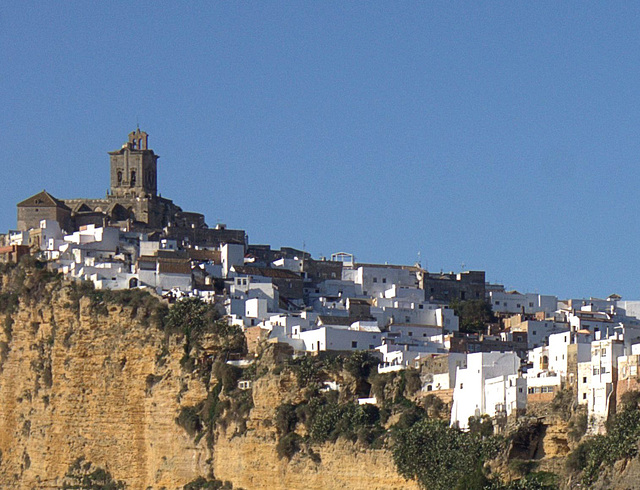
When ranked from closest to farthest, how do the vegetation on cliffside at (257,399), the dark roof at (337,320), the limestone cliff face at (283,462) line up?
1. the vegetation on cliffside at (257,399)
2. the limestone cliff face at (283,462)
3. the dark roof at (337,320)

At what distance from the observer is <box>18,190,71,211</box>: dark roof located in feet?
281

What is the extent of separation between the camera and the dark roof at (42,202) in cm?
8569

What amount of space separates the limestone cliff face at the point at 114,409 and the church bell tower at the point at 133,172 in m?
12.0

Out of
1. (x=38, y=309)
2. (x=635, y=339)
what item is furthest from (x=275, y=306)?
(x=635, y=339)

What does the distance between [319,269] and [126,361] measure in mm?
13853

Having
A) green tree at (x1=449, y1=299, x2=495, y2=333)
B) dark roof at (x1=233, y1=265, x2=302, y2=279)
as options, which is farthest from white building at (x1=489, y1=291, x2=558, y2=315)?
dark roof at (x1=233, y1=265, x2=302, y2=279)

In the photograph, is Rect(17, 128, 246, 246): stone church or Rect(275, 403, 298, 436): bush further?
Rect(17, 128, 246, 246): stone church

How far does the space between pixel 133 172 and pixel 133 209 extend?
166 cm

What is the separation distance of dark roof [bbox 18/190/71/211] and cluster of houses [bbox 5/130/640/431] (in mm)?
88

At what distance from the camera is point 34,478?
75.7 metres

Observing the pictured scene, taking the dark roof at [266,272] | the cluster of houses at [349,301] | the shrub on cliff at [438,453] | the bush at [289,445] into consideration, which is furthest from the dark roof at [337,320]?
the shrub on cliff at [438,453]

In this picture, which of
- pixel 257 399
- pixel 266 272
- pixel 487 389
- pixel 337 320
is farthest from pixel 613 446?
pixel 266 272

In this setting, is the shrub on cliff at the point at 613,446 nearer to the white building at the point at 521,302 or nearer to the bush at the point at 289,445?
the bush at the point at 289,445

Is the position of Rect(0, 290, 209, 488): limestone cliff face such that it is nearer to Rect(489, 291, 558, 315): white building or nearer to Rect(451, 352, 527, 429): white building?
Rect(451, 352, 527, 429): white building
